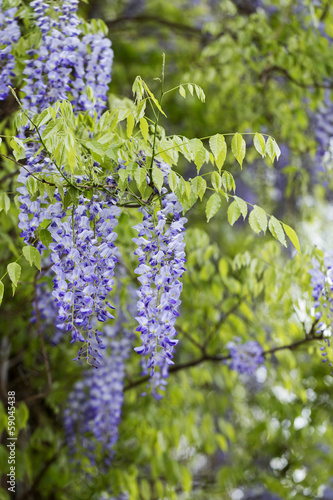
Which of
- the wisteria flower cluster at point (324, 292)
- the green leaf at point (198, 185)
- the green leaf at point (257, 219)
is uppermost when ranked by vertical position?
the green leaf at point (198, 185)

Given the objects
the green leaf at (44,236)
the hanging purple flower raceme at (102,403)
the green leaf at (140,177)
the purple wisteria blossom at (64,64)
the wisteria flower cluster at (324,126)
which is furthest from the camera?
the wisteria flower cluster at (324,126)

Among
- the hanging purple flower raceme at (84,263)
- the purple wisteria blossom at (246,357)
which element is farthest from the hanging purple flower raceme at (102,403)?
the hanging purple flower raceme at (84,263)

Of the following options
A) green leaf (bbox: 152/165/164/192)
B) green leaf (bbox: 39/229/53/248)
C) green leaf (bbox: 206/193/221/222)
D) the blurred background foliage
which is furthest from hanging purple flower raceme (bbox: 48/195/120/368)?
the blurred background foliage

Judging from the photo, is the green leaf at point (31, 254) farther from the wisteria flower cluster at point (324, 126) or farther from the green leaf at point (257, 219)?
the wisteria flower cluster at point (324, 126)

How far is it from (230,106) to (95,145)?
2.60 metres

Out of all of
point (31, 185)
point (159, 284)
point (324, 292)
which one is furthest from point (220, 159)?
point (324, 292)

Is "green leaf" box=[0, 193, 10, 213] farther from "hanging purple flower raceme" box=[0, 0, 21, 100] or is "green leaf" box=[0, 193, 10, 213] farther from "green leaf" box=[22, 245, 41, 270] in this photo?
"hanging purple flower raceme" box=[0, 0, 21, 100]

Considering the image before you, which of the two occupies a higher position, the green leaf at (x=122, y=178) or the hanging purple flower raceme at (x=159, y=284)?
the green leaf at (x=122, y=178)

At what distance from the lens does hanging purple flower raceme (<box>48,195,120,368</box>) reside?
51.4 inches

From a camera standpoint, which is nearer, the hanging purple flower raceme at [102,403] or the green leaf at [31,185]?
the green leaf at [31,185]

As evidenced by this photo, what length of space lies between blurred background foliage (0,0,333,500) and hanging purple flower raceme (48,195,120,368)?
67 centimetres

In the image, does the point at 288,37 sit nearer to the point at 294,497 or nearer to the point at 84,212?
the point at 84,212

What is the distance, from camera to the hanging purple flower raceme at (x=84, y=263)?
51.4 inches

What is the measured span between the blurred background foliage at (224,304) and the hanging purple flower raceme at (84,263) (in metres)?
0.67
